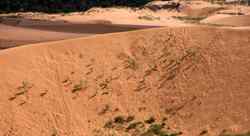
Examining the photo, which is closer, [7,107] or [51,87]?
[7,107]

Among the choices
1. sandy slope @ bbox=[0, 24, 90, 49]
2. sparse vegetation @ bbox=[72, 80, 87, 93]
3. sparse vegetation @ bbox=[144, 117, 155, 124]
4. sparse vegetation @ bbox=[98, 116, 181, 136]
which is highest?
sparse vegetation @ bbox=[72, 80, 87, 93]

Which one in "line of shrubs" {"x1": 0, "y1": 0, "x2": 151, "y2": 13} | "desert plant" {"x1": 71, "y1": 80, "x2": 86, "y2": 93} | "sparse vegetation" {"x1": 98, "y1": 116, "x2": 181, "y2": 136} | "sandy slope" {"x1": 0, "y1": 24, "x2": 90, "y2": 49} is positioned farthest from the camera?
"line of shrubs" {"x1": 0, "y1": 0, "x2": 151, "y2": 13}

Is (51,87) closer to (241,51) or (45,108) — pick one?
(45,108)

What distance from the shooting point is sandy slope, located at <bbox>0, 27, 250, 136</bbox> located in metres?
16.6

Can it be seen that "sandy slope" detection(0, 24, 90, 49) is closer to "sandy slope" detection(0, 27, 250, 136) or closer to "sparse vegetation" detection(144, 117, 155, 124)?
"sandy slope" detection(0, 27, 250, 136)

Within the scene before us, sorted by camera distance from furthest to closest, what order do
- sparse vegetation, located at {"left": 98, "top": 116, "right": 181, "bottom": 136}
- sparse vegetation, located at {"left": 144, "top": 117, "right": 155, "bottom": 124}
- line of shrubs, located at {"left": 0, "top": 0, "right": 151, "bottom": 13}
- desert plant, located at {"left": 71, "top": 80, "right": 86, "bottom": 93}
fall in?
line of shrubs, located at {"left": 0, "top": 0, "right": 151, "bottom": 13} → desert plant, located at {"left": 71, "top": 80, "right": 86, "bottom": 93} → sparse vegetation, located at {"left": 144, "top": 117, "right": 155, "bottom": 124} → sparse vegetation, located at {"left": 98, "top": 116, "right": 181, "bottom": 136}

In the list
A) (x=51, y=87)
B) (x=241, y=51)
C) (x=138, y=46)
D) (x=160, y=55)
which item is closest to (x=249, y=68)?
(x=241, y=51)

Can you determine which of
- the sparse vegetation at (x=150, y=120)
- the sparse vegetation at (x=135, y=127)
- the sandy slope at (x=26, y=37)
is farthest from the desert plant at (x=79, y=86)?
the sandy slope at (x=26, y=37)

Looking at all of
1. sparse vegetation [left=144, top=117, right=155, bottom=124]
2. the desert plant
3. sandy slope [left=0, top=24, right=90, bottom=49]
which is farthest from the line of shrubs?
sparse vegetation [left=144, top=117, right=155, bottom=124]

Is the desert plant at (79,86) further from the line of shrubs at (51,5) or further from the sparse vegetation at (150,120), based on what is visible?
the line of shrubs at (51,5)

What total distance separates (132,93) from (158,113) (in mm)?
1821

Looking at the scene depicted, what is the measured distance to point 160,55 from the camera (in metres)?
20.7

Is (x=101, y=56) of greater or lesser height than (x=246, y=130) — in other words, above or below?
above

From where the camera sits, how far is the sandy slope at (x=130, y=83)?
16.6 meters
